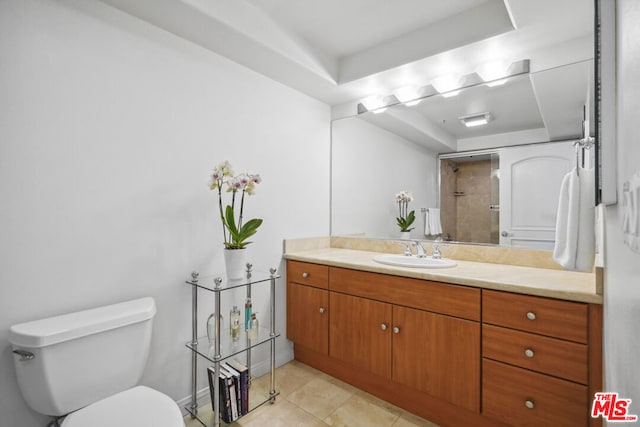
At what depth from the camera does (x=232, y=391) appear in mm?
1675

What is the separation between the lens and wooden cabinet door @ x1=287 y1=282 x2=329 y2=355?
2.17 m

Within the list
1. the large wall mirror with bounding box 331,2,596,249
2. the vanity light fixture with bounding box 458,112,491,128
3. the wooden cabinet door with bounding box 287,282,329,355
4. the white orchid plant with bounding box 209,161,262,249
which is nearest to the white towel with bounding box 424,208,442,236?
the large wall mirror with bounding box 331,2,596,249

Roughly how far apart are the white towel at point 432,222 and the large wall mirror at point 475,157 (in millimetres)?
10

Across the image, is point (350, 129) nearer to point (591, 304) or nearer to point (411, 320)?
point (411, 320)

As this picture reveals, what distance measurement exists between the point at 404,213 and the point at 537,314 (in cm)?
122

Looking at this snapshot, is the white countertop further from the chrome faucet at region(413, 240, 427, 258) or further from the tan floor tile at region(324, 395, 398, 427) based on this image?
the tan floor tile at region(324, 395, 398, 427)

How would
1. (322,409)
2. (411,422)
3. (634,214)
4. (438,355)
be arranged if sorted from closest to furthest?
(634,214) → (438,355) → (411,422) → (322,409)

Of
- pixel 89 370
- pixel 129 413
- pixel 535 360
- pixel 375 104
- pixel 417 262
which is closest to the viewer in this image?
pixel 129 413

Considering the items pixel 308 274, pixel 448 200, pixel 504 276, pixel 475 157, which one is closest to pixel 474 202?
pixel 448 200

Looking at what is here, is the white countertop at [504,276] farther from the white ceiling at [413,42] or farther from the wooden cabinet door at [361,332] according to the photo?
the white ceiling at [413,42]

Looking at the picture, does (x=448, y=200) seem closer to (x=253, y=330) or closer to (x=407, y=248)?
(x=407, y=248)

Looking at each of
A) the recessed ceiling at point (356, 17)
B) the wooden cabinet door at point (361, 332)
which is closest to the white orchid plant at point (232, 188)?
the wooden cabinet door at point (361, 332)

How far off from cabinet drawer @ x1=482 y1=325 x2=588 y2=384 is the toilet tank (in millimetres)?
1630

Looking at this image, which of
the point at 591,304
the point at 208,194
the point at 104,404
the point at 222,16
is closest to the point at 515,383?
the point at 591,304
